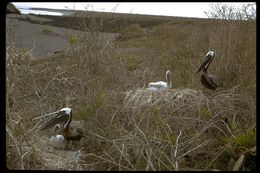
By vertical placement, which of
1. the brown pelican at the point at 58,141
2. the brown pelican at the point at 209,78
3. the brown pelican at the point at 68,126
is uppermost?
the brown pelican at the point at 209,78

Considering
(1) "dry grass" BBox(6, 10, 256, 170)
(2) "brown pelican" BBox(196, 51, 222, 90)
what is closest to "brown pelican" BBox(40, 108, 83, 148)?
(1) "dry grass" BBox(6, 10, 256, 170)

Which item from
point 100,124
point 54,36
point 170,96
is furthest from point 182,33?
point 54,36

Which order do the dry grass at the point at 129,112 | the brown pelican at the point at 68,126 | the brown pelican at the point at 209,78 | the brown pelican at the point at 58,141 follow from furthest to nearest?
the brown pelican at the point at 209,78
the brown pelican at the point at 68,126
the brown pelican at the point at 58,141
the dry grass at the point at 129,112

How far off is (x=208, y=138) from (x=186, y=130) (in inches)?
11.4

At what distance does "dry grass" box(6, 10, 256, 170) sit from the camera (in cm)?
390

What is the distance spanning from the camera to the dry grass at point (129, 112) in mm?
3900

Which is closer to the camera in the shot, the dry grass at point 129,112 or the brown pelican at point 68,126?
the dry grass at point 129,112

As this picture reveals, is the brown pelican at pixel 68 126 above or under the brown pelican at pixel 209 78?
under

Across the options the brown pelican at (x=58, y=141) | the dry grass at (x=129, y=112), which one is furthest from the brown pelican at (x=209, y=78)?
the brown pelican at (x=58, y=141)

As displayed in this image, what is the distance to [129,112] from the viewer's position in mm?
5246

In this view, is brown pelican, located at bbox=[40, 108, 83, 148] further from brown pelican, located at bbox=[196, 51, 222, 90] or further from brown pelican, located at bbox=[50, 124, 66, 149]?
brown pelican, located at bbox=[196, 51, 222, 90]

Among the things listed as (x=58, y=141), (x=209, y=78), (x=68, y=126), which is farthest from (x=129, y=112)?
(x=209, y=78)

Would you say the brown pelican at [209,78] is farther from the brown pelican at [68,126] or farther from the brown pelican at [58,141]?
the brown pelican at [58,141]

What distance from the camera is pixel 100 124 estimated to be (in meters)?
5.12
